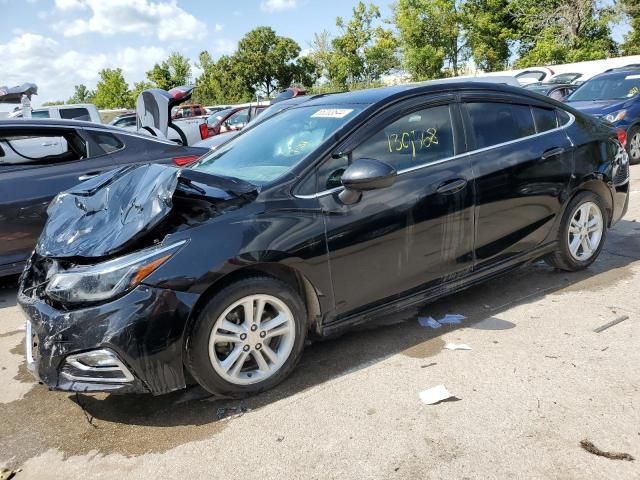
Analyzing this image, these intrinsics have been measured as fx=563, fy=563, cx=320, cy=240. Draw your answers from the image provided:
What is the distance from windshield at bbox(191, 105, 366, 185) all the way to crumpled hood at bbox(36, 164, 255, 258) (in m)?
0.37

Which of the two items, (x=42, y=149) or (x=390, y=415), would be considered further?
(x=42, y=149)

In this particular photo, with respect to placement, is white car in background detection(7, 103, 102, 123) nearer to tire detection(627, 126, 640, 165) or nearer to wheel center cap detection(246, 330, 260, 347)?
tire detection(627, 126, 640, 165)

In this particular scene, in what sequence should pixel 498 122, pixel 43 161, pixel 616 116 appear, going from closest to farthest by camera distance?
pixel 498 122
pixel 43 161
pixel 616 116

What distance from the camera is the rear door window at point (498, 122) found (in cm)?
401

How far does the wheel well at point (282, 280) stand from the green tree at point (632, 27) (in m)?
36.9

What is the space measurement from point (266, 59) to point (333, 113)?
2072 inches

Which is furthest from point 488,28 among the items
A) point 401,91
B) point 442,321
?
point 442,321

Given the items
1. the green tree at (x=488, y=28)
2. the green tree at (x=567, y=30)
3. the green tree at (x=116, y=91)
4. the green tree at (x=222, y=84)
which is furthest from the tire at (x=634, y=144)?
the green tree at (x=116, y=91)

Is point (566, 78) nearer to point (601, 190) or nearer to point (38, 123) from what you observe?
point (601, 190)

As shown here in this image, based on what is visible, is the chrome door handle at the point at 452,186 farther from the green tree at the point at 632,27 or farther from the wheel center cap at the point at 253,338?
the green tree at the point at 632,27

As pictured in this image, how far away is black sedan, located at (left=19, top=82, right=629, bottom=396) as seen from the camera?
2.83 m

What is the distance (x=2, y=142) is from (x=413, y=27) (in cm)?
3643

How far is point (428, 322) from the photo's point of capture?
4.03m

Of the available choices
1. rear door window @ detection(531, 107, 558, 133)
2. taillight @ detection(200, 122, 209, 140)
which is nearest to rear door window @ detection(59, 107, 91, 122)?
taillight @ detection(200, 122, 209, 140)
